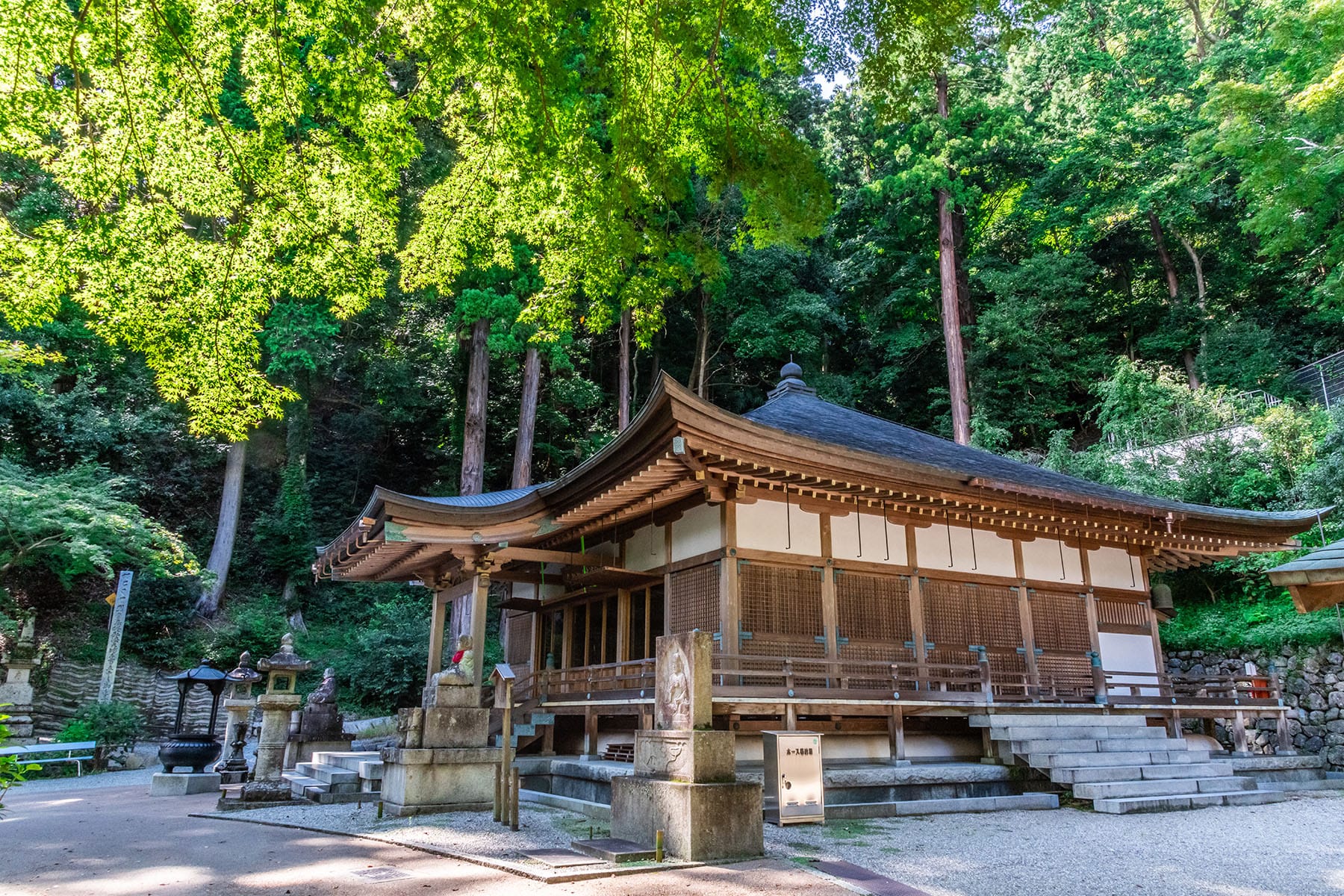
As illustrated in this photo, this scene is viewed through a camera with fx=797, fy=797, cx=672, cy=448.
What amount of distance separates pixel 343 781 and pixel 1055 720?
9390 millimetres

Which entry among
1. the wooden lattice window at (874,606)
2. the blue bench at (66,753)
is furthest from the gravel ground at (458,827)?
the blue bench at (66,753)

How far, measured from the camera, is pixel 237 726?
12.4m

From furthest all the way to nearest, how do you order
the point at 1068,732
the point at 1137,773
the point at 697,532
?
the point at 697,532
the point at 1068,732
the point at 1137,773

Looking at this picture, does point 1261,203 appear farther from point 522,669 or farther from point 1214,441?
point 522,669

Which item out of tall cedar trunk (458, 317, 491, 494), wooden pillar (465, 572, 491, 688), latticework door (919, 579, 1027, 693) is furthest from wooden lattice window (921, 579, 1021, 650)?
tall cedar trunk (458, 317, 491, 494)

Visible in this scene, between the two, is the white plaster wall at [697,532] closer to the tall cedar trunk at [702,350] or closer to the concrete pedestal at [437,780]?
the concrete pedestal at [437,780]

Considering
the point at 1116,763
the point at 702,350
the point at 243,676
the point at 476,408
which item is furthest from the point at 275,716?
the point at 702,350

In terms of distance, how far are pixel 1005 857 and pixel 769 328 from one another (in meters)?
21.4

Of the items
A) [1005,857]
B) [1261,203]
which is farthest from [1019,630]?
[1261,203]

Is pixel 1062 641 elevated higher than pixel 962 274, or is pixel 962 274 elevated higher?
pixel 962 274

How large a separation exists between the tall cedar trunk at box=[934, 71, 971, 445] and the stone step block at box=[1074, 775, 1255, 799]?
13240 mm

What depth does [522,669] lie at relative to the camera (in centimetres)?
1494

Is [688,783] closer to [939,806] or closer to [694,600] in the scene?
[939,806]

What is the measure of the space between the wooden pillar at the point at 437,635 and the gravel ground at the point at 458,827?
2.74 metres
